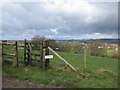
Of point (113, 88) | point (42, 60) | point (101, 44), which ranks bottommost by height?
point (113, 88)

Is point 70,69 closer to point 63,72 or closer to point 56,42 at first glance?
point 63,72

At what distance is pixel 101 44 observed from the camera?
15.4m

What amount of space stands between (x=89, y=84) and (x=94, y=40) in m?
11.8

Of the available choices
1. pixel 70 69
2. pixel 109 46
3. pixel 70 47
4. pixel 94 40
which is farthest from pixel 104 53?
pixel 70 69

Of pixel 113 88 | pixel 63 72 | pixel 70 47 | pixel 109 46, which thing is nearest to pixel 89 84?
pixel 113 88

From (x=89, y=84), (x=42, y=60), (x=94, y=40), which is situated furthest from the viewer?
(x=94, y=40)

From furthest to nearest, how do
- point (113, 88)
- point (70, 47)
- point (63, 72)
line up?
point (70, 47) → point (63, 72) → point (113, 88)

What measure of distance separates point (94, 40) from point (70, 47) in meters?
3.86

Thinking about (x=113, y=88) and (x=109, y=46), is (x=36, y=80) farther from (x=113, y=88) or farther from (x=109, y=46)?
(x=109, y=46)

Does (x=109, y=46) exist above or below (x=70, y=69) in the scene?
above

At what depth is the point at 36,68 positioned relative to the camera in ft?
22.8

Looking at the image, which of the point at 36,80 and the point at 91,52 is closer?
the point at 36,80

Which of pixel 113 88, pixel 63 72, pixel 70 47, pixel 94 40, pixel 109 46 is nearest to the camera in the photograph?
pixel 113 88

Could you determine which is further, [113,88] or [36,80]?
[36,80]
